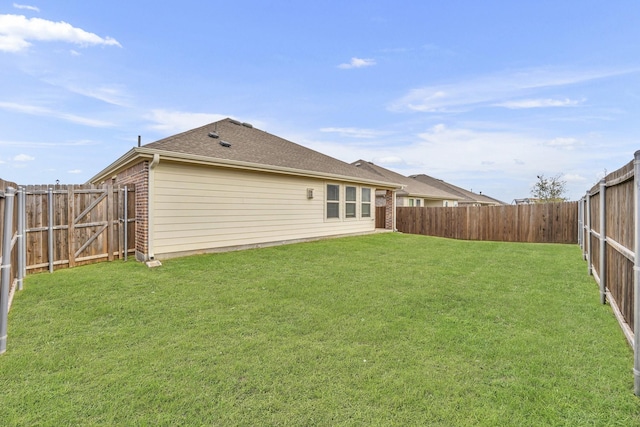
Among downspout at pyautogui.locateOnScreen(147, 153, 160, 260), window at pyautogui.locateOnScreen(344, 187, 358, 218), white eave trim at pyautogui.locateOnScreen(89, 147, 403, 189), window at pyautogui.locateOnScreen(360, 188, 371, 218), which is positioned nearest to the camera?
white eave trim at pyautogui.locateOnScreen(89, 147, 403, 189)

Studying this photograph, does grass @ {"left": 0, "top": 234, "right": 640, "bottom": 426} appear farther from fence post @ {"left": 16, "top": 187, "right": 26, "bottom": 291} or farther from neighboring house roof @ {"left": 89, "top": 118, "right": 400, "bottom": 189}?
neighboring house roof @ {"left": 89, "top": 118, "right": 400, "bottom": 189}

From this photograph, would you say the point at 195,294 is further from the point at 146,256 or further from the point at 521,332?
the point at 521,332

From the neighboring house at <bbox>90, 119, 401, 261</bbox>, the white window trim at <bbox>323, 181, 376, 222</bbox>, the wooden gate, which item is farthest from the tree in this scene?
the wooden gate

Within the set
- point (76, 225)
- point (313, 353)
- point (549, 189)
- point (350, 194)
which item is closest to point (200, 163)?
point (76, 225)

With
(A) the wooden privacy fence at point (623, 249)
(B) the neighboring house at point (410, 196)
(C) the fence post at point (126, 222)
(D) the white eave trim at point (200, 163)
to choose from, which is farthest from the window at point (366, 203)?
(A) the wooden privacy fence at point (623, 249)

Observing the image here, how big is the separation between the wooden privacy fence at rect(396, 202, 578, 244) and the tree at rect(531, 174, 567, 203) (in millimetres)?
16894

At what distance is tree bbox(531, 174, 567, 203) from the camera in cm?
2642

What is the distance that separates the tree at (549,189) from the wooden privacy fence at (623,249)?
88.5 ft

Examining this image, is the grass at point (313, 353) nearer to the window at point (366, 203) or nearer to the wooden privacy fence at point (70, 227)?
the wooden privacy fence at point (70, 227)

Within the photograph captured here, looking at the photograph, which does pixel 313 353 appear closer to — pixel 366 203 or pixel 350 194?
pixel 350 194

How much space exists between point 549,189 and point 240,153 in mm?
29017

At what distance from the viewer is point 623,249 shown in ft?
10.4

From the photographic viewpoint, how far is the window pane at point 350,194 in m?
12.6

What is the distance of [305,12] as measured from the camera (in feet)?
35.1
